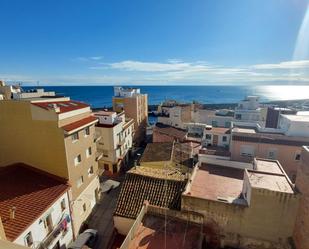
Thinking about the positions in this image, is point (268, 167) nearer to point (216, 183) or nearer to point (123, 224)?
point (216, 183)

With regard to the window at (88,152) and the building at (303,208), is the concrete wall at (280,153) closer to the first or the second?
the building at (303,208)

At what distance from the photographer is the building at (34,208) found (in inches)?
565

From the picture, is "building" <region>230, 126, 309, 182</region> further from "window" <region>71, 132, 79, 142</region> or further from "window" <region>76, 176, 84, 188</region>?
"window" <region>71, 132, 79, 142</region>

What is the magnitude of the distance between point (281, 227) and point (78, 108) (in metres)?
21.4

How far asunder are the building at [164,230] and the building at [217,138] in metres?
21.9

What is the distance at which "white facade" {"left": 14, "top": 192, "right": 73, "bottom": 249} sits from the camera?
48.6 feet

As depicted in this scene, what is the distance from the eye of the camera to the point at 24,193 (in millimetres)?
17219

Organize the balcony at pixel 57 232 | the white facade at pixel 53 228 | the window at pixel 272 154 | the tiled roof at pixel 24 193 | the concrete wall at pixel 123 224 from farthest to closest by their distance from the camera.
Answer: the window at pixel 272 154, the concrete wall at pixel 123 224, the balcony at pixel 57 232, the white facade at pixel 53 228, the tiled roof at pixel 24 193

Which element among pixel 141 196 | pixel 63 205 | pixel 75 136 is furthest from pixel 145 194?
pixel 75 136

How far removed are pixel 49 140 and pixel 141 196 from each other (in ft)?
34.0

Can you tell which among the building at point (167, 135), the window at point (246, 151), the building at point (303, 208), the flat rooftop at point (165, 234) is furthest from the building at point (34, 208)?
the building at point (167, 135)

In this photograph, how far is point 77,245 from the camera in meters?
18.9

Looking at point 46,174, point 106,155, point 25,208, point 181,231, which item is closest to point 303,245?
point 181,231

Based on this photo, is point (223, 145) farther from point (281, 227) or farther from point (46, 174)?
point (46, 174)
